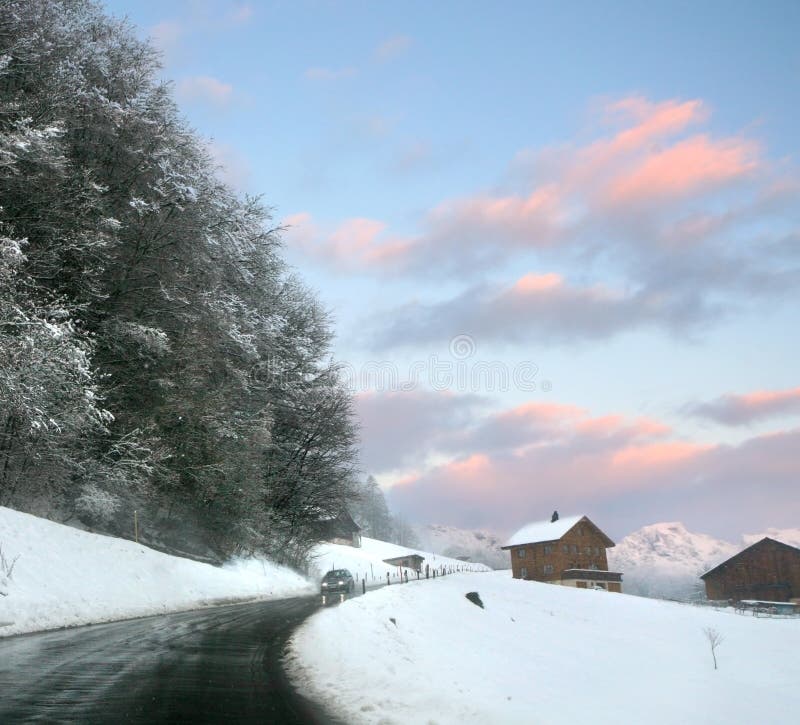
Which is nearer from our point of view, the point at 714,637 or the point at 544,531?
the point at 714,637

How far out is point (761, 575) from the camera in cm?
6812

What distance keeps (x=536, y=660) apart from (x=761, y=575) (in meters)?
52.4

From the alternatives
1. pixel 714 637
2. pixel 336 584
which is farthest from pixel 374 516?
pixel 336 584

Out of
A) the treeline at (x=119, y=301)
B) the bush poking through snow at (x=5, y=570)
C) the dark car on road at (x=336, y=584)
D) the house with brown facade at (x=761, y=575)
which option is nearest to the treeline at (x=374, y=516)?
the house with brown facade at (x=761, y=575)

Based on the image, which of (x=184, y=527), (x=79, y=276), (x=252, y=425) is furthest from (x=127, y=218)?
(x=184, y=527)

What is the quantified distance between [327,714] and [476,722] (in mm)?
1825

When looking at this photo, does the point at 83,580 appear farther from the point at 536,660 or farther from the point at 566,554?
the point at 566,554

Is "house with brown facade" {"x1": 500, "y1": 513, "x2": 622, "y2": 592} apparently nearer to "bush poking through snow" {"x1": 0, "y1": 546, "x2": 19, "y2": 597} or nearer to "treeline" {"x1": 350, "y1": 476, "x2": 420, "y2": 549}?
"treeline" {"x1": 350, "y1": 476, "x2": 420, "y2": 549}

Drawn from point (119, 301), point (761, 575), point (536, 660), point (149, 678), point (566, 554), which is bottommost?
point (536, 660)

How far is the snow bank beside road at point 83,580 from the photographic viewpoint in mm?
15062

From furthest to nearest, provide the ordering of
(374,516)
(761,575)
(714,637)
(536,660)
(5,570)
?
(374,516), (761,575), (714,637), (536,660), (5,570)

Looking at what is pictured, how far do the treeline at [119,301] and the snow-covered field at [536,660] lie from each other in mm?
8804

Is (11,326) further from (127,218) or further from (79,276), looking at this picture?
(127,218)

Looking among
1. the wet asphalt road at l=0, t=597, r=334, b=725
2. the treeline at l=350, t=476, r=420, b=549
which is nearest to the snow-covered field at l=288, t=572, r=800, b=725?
the wet asphalt road at l=0, t=597, r=334, b=725
